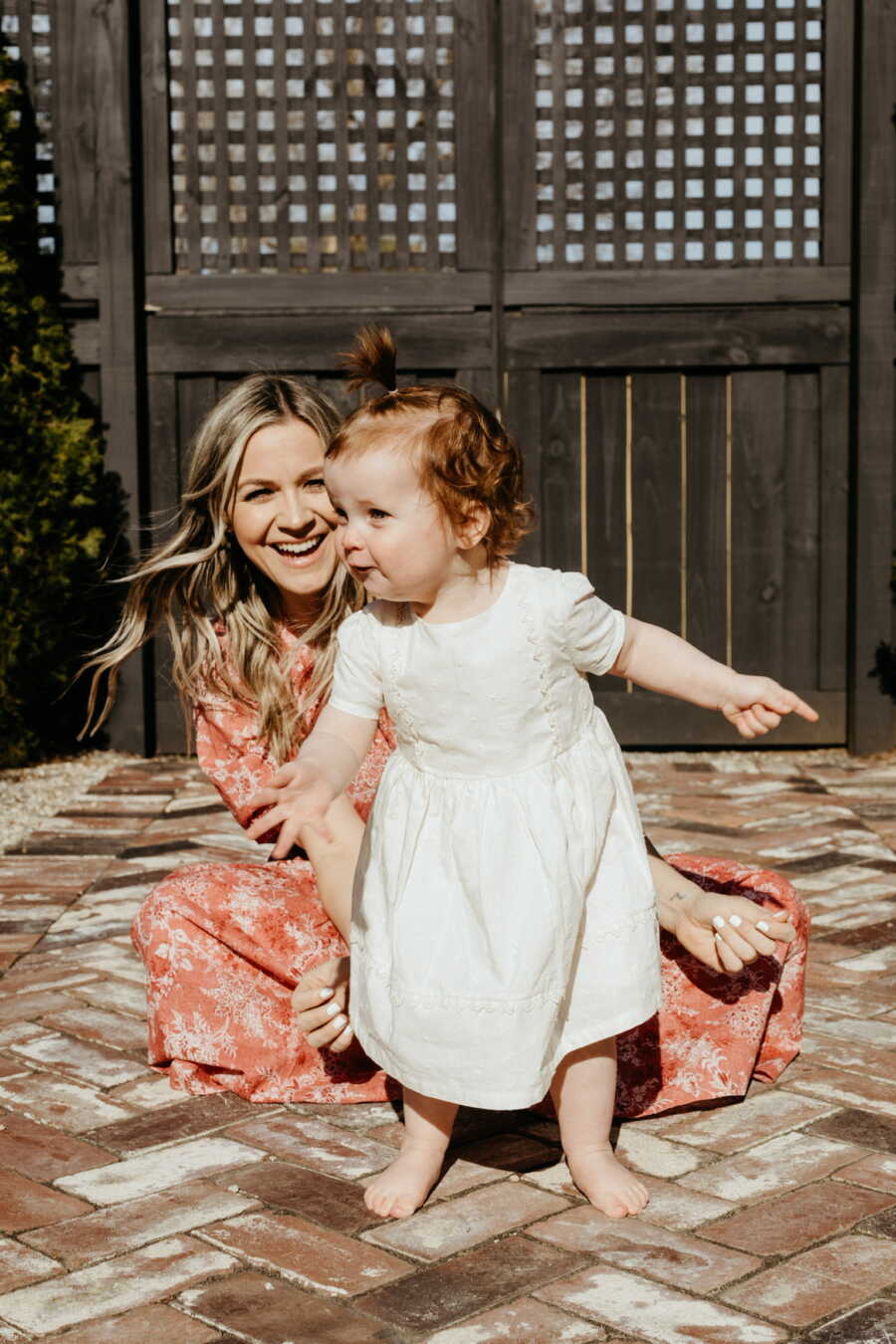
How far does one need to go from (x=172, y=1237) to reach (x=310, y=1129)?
0.45 m

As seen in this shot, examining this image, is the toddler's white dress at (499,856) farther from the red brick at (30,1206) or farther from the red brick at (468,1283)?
the red brick at (30,1206)

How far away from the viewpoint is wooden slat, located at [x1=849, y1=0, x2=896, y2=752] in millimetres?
5832

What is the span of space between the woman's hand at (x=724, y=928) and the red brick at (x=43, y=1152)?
98 centimetres

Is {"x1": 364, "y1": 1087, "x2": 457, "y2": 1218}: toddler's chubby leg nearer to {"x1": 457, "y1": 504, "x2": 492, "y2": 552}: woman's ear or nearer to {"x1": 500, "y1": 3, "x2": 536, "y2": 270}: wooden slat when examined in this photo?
{"x1": 457, "y1": 504, "x2": 492, "y2": 552}: woman's ear

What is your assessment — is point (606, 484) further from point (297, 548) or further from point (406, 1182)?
point (406, 1182)

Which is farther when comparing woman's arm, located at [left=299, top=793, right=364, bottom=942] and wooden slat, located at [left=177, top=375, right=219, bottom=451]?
wooden slat, located at [left=177, top=375, right=219, bottom=451]

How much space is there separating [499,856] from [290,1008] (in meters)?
0.79

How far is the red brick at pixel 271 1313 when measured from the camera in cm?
181

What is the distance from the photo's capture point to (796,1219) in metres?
2.12

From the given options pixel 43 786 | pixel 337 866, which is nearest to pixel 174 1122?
pixel 337 866

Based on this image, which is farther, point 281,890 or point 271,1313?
point 281,890

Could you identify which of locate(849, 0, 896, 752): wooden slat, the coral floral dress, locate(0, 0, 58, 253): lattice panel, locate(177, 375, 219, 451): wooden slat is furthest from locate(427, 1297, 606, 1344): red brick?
locate(0, 0, 58, 253): lattice panel

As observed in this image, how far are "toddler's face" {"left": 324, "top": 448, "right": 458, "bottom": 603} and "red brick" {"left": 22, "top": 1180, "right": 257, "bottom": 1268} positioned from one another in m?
0.92

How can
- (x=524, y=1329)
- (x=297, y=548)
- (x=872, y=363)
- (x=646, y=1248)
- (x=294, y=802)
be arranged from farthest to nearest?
1. (x=872, y=363)
2. (x=297, y=548)
3. (x=646, y=1248)
4. (x=294, y=802)
5. (x=524, y=1329)
